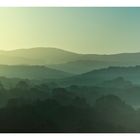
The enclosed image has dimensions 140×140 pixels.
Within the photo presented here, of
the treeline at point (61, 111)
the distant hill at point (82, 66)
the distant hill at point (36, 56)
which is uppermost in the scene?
the distant hill at point (36, 56)

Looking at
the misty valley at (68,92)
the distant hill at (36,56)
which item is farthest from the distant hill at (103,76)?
the distant hill at (36,56)

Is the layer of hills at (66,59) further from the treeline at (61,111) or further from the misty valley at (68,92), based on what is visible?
the treeline at (61,111)

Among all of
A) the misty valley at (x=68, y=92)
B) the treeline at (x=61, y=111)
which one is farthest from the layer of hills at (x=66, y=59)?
the treeline at (x=61, y=111)

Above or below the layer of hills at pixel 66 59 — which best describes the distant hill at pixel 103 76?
below

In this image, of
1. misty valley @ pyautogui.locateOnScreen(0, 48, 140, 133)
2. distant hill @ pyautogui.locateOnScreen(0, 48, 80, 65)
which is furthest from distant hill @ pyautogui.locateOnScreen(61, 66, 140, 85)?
distant hill @ pyautogui.locateOnScreen(0, 48, 80, 65)

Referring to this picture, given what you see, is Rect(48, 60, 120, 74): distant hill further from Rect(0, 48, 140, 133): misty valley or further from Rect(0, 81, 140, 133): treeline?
Rect(0, 81, 140, 133): treeline

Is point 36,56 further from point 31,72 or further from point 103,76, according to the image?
point 103,76
